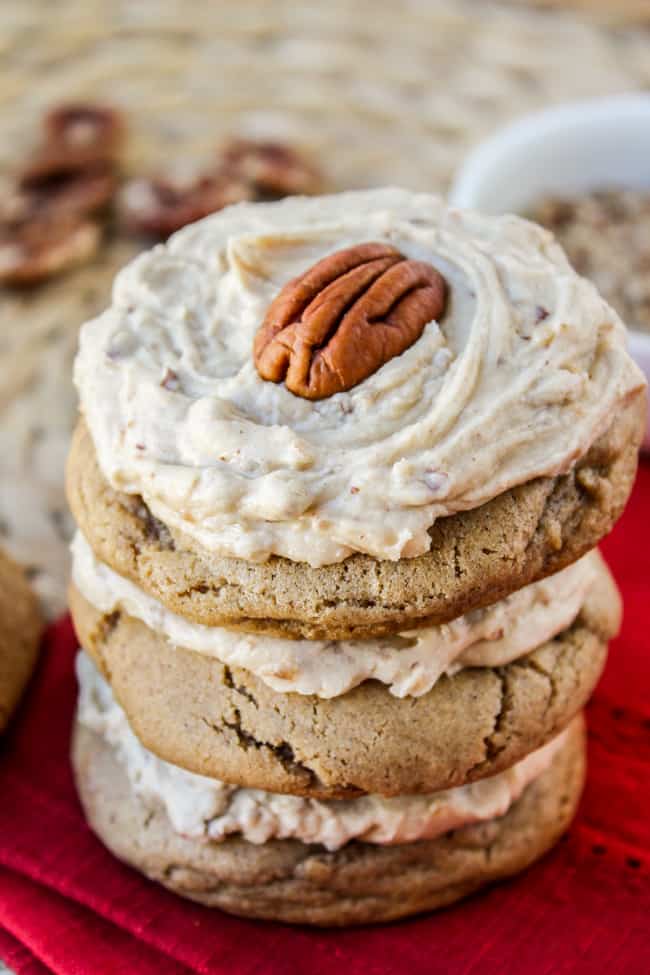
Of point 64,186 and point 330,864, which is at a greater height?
point 64,186

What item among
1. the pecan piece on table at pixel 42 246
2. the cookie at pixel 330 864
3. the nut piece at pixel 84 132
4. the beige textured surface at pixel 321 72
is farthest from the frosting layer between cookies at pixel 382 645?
the nut piece at pixel 84 132

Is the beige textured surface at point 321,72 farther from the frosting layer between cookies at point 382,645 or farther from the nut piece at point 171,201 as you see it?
the frosting layer between cookies at point 382,645

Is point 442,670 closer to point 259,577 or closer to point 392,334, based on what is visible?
point 259,577

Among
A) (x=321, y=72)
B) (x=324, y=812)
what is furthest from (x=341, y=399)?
(x=321, y=72)

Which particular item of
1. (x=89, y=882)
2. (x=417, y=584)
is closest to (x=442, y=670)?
(x=417, y=584)

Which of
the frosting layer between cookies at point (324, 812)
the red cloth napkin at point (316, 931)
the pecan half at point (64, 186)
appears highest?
the pecan half at point (64, 186)

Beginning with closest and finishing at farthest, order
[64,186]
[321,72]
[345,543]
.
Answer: [345,543], [64,186], [321,72]

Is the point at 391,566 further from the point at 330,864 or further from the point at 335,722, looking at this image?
the point at 330,864
